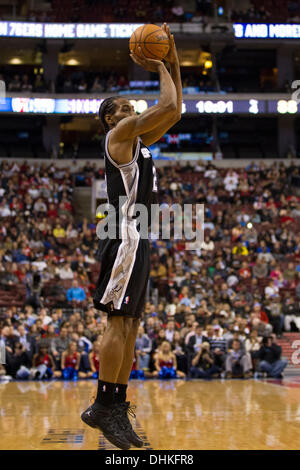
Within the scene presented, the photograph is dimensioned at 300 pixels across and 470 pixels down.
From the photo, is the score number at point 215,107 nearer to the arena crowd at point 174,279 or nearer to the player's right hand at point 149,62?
the arena crowd at point 174,279

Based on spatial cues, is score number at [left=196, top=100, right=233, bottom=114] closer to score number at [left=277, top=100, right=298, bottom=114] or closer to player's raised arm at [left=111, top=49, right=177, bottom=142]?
score number at [left=277, top=100, right=298, bottom=114]

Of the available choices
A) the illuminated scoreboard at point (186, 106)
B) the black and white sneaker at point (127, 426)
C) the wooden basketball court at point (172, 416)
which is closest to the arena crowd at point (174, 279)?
the wooden basketball court at point (172, 416)

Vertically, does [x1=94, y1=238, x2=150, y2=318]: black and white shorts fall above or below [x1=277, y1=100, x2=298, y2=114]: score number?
below

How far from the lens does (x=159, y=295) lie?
1705cm

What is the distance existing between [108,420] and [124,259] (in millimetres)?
1016

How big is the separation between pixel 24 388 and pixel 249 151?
22943 mm

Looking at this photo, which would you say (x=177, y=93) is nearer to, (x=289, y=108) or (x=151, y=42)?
(x=151, y=42)

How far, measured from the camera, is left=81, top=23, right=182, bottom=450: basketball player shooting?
4312mm

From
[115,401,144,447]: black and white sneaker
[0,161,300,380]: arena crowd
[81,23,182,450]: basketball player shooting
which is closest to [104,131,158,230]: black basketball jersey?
[81,23,182,450]: basketball player shooting

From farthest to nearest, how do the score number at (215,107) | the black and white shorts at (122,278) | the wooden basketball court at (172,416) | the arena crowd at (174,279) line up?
1. the score number at (215,107)
2. the arena crowd at (174,279)
3. the wooden basketball court at (172,416)
4. the black and white shorts at (122,278)

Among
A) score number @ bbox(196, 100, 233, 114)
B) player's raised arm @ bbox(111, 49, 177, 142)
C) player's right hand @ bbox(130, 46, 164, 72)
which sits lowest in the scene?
player's raised arm @ bbox(111, 49, 177, 142)

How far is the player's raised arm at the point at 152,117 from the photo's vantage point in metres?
4.29

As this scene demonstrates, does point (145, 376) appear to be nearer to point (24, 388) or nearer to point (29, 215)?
point (24, 388)

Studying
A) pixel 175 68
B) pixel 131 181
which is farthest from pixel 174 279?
pixel 131 181
